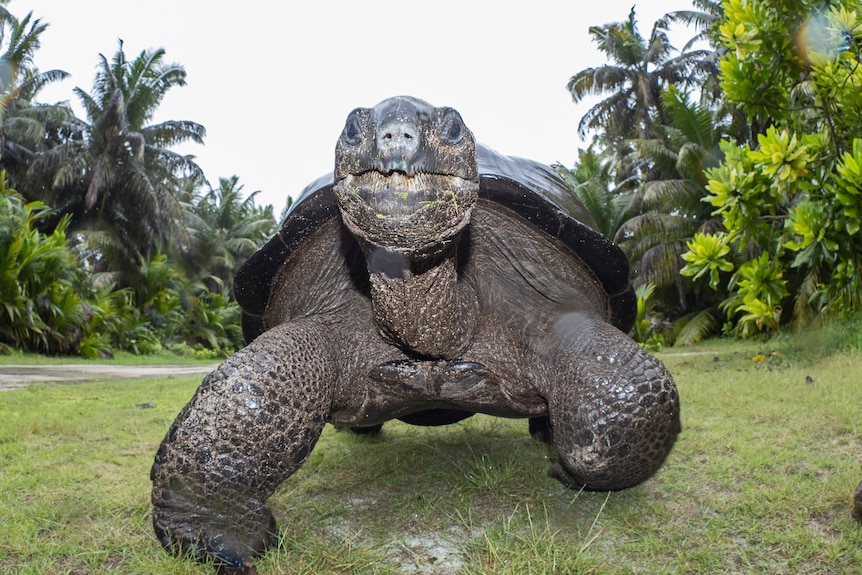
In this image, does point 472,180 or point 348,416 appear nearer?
point 472,180

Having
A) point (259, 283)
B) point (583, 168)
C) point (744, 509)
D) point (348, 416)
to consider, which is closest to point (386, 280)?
point (348, 416)

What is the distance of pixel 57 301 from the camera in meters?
12.7

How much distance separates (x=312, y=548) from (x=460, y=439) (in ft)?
5.11

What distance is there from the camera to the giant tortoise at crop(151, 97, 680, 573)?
5.73ft

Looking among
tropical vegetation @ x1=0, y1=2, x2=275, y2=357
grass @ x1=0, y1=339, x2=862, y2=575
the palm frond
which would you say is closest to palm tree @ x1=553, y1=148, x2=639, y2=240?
the palm frond

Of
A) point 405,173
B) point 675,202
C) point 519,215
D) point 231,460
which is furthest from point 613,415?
point 675,202

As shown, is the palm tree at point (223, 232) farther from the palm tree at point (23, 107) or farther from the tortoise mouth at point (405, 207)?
the tortoise mouth at point (405, 207)

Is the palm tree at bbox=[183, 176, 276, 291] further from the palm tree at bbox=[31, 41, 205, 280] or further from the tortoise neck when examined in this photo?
the tortoise neck

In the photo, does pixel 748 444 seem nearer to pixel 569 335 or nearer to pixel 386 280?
pixel 569 335

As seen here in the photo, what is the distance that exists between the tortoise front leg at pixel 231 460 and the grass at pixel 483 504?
3.2 inches

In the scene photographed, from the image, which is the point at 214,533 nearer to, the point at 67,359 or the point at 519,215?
the point at 519,215

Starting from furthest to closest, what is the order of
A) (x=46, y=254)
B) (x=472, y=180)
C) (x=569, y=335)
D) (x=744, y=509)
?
(x=46, y=254) → (x=569, y=335) → (x=744, y=509) → (x=472, y=180)

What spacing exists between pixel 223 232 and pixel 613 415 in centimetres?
3453

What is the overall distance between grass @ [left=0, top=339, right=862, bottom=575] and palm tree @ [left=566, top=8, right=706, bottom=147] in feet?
74.7
